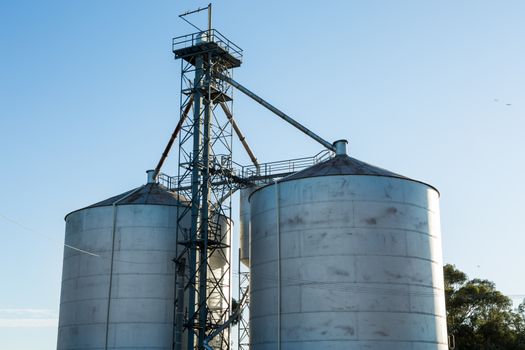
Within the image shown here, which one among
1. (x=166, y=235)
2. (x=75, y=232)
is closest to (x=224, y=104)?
(x=166, y=235)

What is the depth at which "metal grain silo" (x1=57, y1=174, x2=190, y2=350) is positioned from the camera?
118 ft

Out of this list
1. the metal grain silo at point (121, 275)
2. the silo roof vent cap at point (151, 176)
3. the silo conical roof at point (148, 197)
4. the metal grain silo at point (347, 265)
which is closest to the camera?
the metal grain silo at point (347, 265)

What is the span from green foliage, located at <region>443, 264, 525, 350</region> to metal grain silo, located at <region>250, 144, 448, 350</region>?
28590 millimetres

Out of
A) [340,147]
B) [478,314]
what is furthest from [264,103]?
[478,314]

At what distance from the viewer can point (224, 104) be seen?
136ft

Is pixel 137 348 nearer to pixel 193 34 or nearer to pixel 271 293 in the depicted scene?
A: pixel 271 293

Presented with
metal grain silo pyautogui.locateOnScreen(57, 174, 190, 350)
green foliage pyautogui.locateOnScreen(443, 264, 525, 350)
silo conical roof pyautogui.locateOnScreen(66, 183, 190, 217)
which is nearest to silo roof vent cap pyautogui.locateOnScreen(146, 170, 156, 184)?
silo conical roof pyautogui.locateOnScreen(66, 183, 190, 217)

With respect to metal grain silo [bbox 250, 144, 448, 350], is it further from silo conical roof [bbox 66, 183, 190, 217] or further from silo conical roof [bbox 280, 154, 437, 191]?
A: silo conical roof [bbox 66, 183, 190, 217]

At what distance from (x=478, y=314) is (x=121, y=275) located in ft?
124

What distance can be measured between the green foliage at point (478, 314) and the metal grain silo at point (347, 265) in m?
28.6

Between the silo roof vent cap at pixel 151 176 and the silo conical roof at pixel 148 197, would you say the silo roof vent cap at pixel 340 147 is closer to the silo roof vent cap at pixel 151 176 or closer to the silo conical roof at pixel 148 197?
the silo conical roof at pixel 148 197

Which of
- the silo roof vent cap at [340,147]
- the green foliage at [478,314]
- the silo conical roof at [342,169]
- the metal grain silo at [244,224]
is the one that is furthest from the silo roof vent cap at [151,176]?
the green foliage at [478,314]

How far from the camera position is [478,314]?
196ft

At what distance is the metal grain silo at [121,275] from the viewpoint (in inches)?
1411
